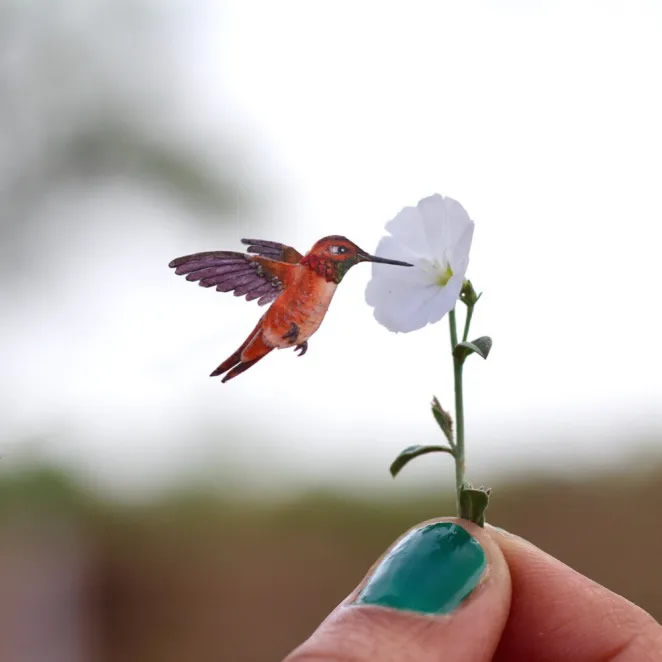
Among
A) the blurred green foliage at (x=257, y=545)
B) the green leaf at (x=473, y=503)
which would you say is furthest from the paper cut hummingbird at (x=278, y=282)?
the blurred green foliage at (x=257, y=545)

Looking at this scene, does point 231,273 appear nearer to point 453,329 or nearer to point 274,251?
point 274,251

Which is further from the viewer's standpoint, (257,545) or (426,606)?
(257,545)

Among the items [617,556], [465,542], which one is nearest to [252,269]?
[465,542]

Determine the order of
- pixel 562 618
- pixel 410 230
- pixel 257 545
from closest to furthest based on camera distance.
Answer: pixel 410 230, pixel 562 618, pixel 257 545

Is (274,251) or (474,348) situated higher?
(274,251)

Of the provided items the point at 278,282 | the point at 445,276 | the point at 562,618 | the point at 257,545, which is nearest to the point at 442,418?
the point at 445,276

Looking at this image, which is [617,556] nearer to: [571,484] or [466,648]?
[571,484]

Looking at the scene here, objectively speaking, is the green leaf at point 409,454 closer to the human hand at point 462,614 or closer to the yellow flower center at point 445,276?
the human hand at point 462,614
